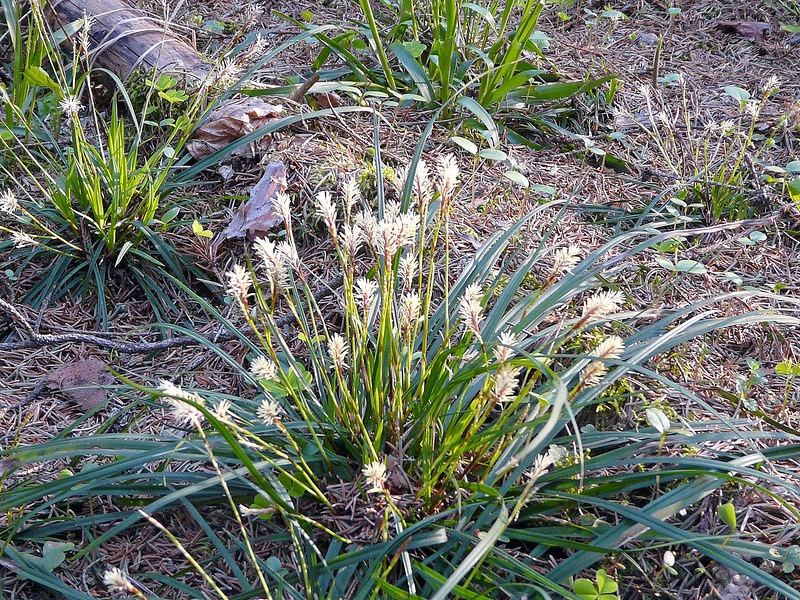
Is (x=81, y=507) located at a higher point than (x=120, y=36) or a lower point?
lower

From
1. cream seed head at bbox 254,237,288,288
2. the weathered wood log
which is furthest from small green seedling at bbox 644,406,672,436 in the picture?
the weathered wood log

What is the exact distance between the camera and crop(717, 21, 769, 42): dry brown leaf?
3.16 meters

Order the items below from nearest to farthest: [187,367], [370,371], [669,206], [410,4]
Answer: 1. [370,371]
2. [187,367]
3. [669,206]
4. [410,4]

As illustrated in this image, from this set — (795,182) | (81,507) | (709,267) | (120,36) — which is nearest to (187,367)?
(81,507)

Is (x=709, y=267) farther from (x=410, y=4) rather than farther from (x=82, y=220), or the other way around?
(x=82, y=220)

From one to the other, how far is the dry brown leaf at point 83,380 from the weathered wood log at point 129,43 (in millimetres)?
1187

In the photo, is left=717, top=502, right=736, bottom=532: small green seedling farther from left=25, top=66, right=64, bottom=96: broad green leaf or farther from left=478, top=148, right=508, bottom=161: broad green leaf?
left=25, top=66, right=64, bottom=96: broad green leaf

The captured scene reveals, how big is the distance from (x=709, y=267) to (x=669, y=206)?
0.26 m

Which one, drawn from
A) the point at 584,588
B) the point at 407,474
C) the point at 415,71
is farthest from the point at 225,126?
the point at 584,588

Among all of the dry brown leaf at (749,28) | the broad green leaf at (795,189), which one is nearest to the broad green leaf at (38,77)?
the broad green leaf at (795,189)

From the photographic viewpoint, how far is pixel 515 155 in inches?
102

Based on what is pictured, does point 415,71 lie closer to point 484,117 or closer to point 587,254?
point 484,117

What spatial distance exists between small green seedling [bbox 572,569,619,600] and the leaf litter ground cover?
0.01 metres

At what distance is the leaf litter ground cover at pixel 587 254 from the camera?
1.46m
